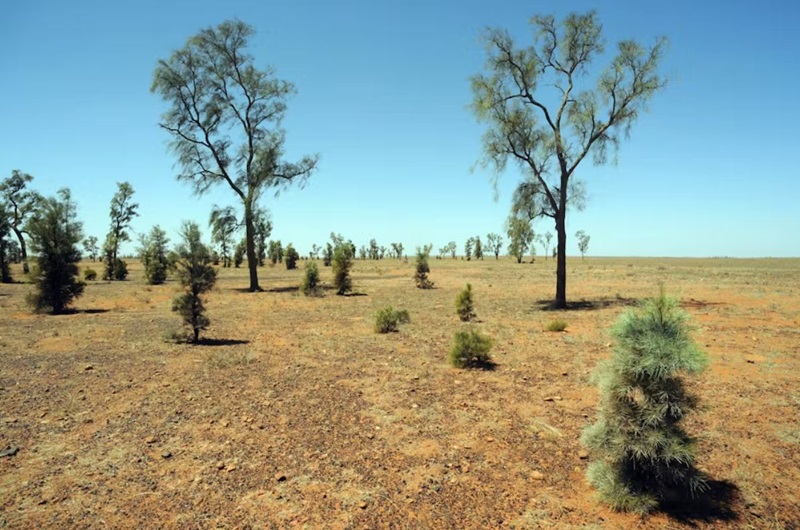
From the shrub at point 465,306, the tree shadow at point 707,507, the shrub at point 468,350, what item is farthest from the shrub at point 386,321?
the tree shadow at point 707,507

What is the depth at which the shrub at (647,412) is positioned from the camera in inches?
153

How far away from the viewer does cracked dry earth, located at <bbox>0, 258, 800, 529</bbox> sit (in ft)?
13.7

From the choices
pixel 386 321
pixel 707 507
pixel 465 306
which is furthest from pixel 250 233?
pixel 707 507

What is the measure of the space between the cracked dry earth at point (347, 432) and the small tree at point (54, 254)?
6.97 meters

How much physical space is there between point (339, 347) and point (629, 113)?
51.3 ft

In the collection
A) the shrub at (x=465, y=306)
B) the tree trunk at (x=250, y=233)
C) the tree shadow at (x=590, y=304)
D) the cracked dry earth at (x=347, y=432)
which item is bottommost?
the cracked dry earth at (x=347, y=432)

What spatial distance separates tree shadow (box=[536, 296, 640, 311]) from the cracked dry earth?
244 inches

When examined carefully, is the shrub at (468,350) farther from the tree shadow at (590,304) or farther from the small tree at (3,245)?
the small tree at (3,245)

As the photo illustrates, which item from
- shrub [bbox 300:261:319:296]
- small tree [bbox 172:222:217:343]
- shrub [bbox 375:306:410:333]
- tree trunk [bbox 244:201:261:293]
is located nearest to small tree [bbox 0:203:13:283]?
tree trunk [bbox 244:201:261:293]

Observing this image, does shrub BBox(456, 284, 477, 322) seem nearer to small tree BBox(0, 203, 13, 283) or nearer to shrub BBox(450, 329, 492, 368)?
shrub BBox(450, 329, 492, 368)

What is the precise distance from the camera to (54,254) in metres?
18.3

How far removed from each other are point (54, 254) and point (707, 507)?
2306cm

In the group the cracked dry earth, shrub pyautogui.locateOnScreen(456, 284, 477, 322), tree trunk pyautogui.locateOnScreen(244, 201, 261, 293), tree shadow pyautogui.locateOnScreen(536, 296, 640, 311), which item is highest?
tree trunk pyautogui.locateOnScreen(244, 201, 261, 293)

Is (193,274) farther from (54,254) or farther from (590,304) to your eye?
(590,304)
